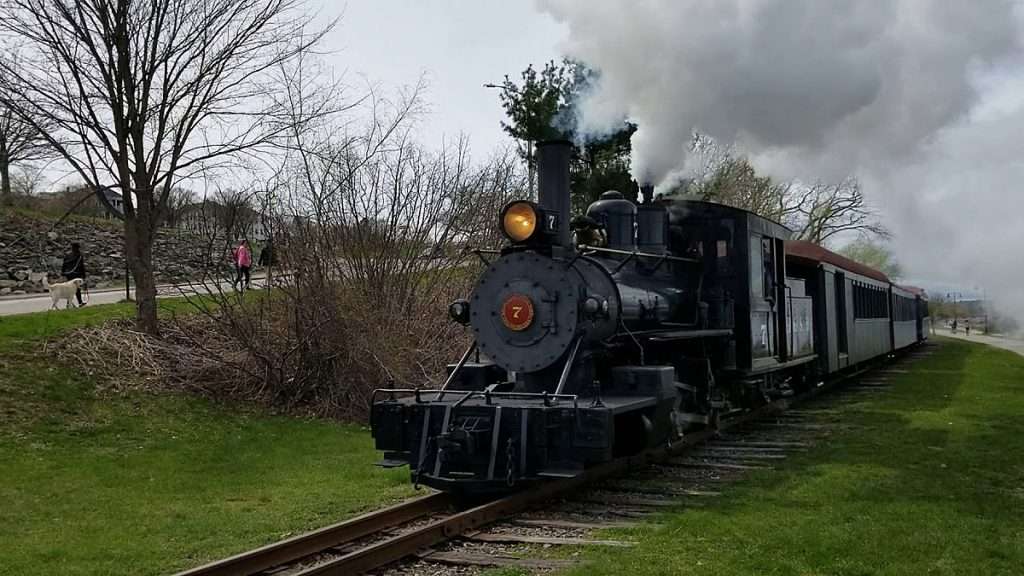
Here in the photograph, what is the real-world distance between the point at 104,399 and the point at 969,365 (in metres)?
21.6

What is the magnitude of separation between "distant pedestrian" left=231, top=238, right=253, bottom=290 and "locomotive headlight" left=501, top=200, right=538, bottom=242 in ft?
26.1

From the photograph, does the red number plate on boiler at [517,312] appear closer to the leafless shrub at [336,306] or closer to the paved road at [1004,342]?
the leafless shrub at [336,306]

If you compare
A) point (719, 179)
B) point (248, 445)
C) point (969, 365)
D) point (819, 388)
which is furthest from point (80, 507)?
point (719, 179)

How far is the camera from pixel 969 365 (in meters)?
23.8

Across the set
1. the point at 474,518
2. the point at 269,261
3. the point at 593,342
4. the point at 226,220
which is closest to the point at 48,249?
the point at 226,220

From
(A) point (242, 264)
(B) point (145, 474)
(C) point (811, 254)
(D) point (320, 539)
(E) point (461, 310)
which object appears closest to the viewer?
(D) point (320, 539)

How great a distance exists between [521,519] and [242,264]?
10.0m

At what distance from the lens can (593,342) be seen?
27.2ft

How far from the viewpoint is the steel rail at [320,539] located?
18.0 feet

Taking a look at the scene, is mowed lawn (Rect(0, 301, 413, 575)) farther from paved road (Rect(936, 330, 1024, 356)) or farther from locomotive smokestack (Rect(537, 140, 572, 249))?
paved road (Rect(936, 330, 1024, 356))

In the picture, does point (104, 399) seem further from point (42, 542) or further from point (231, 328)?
point (42, 542)

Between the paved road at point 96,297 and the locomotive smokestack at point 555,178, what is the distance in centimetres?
825

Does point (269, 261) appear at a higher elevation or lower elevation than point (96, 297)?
higher

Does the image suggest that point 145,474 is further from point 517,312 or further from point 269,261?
point 269,261
